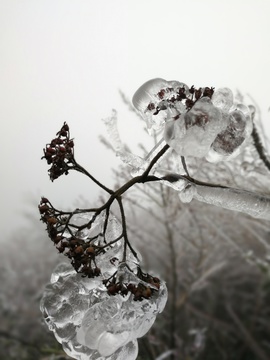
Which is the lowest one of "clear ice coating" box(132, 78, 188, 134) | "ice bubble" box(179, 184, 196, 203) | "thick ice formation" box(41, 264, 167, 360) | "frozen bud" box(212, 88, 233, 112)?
"thick ice formation" box(41, 264, 167, 360)

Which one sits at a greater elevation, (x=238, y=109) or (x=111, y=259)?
(x=238, y=109)

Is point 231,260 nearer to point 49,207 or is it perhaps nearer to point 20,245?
point 20,245

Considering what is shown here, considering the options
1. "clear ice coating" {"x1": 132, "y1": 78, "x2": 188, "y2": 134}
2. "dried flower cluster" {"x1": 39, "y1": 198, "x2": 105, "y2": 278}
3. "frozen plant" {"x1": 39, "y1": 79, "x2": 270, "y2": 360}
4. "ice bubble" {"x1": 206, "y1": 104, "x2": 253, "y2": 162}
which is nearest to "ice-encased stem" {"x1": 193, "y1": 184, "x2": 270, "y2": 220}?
"frozen plant" {"x1": 39, "y1": 79, "x2": 270, "y2": 360}

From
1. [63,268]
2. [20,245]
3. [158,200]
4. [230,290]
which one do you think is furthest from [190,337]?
[63,268]

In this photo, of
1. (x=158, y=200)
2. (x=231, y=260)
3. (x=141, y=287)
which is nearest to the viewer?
(x=141, y=287)

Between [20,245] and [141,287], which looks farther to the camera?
[20,245]

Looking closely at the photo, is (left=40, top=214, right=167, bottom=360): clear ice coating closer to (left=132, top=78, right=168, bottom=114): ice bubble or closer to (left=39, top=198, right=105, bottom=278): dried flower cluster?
(left=39, top=198, right=105, bottom=278): dried flower cluster

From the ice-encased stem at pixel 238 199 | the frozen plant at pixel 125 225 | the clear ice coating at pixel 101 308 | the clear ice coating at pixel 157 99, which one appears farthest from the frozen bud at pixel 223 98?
the clear ice coating at pixel 101 308

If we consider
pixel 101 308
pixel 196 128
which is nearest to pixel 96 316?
pixel 101 308
